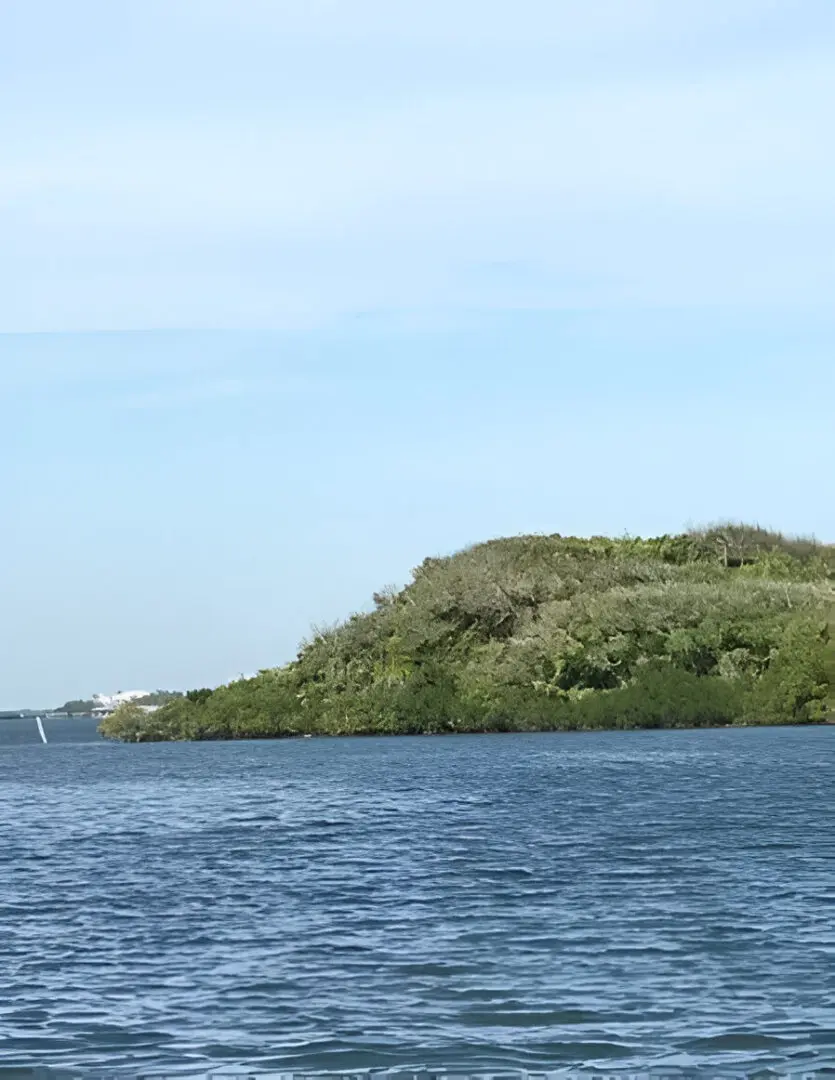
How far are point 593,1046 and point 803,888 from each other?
1173cm

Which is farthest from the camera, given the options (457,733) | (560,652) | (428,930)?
(457,733)

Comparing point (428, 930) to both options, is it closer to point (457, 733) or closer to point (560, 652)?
point (560, 652)

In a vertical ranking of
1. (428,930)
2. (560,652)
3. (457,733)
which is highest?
(560,652)

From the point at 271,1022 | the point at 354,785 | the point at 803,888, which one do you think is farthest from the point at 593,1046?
the point at 354,785

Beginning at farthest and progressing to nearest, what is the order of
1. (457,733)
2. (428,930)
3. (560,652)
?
(457,733)
(560,652)
(428,930)

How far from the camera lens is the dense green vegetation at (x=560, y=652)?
3445 inches

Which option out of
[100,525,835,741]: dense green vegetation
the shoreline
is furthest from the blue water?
[100,525,835,741]: dense green vegetation

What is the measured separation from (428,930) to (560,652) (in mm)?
67443

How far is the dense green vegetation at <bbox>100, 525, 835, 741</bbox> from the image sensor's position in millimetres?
87500

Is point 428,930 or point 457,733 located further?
point 457,733

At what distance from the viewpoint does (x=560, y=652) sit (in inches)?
3575

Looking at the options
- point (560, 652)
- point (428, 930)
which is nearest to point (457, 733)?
point (560, 652)

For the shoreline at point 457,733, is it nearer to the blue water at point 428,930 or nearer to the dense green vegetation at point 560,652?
the dense green vegetation at point 560,652

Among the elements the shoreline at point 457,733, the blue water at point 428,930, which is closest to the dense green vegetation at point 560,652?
the shoreline at point 457,733
